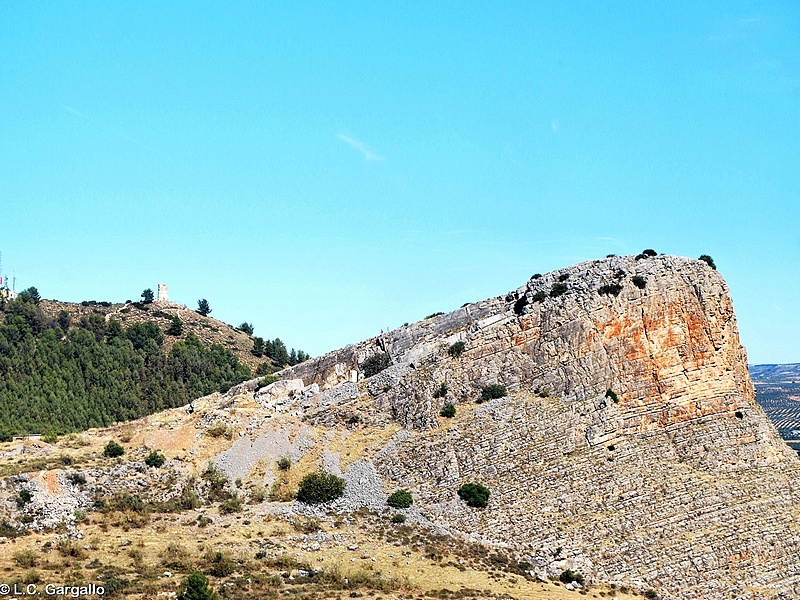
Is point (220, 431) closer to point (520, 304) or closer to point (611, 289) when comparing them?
point (520, 304)

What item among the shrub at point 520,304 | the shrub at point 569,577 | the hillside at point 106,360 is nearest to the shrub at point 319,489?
the shrub at point 569,577

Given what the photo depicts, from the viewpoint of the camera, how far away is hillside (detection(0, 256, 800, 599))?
38375 mm

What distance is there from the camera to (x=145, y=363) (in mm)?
96500

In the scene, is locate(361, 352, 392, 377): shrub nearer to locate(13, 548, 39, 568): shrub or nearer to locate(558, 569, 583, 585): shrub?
locate(558, 569, 583, 585): shrub

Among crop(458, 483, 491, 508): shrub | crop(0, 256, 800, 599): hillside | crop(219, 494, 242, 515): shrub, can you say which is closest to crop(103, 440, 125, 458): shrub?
crop(0, 256, 800, 599): hillside

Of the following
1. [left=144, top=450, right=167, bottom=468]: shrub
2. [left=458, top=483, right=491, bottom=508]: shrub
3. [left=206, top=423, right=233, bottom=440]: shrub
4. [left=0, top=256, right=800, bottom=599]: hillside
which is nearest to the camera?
[left=0, top=256, right=800, bottom=599]: hillside

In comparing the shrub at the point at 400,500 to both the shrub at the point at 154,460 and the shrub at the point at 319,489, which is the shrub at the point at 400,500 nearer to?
the shrub at the point at 319,489

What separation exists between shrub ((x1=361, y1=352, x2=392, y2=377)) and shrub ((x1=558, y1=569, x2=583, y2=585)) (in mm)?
22820

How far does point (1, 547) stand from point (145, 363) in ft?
196

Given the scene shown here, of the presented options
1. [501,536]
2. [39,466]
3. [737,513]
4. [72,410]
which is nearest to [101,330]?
[72,410]

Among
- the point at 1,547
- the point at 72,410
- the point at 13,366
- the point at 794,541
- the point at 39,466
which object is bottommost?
the point at 794,541

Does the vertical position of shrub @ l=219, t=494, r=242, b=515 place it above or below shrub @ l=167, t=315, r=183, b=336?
below

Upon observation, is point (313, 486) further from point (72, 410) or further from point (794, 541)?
point (72, 410)

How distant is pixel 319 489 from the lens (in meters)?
44.7
